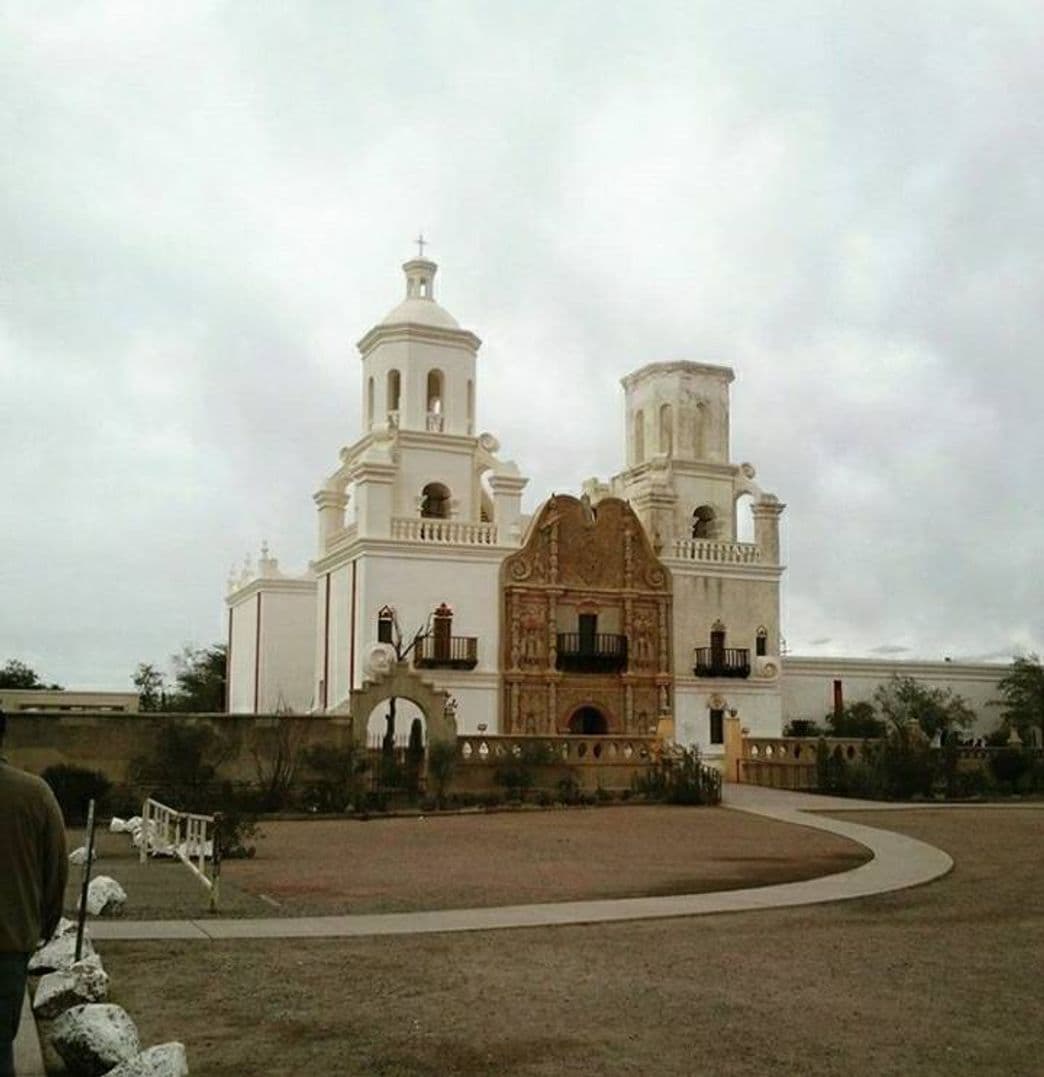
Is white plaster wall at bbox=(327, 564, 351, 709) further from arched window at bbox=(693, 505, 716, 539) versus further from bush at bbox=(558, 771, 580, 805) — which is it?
arched window at bbox=(693, 505, 716, 539)

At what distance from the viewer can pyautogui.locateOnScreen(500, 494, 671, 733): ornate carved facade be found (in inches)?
1734

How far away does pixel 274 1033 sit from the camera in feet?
26.4

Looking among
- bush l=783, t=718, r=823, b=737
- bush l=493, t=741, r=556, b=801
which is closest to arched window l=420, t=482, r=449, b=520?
bush l=493, t=741, r=556, b=801

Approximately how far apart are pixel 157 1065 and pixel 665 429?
148 feet

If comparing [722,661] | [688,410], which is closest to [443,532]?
[722,661]

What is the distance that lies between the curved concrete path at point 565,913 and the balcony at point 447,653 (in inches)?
988

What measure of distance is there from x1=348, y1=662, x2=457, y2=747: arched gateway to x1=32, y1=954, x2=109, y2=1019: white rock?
23687 mm

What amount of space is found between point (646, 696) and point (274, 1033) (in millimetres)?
38316

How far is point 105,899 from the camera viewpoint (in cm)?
1273

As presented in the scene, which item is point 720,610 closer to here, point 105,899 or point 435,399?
point 435,399

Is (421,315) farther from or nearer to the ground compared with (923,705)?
farther from the ground

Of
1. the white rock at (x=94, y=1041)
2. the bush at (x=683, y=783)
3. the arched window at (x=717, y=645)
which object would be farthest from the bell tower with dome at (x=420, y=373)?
the white rock at (x=94, y=1041)

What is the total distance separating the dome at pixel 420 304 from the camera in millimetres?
47406

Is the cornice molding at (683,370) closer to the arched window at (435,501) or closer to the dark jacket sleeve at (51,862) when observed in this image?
the arched window at (435,501)
